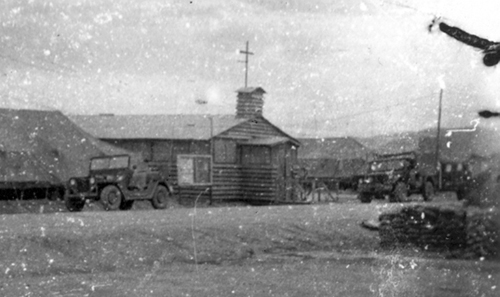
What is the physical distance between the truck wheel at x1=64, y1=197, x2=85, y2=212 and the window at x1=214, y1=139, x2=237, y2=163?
10.6 metres

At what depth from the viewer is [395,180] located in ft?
96.8

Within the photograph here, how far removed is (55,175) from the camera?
26.3 metres

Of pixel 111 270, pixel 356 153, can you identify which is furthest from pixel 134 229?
pixel 356 153

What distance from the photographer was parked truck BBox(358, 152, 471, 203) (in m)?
29.4

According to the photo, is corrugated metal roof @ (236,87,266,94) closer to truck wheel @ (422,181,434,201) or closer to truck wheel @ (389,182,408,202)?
truck wheel @ (389,182,408,202)

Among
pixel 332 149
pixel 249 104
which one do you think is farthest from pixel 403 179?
pixel 332 149

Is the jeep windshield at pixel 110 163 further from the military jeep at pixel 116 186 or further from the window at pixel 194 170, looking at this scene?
the window at pixel 194 170

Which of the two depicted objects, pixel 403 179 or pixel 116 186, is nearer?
pixel 116 186

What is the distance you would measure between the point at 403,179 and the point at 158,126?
13.1 metres

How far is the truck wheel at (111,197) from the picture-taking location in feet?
74.1

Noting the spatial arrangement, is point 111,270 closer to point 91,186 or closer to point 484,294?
point 484,294

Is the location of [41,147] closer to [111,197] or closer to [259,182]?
[111,197]

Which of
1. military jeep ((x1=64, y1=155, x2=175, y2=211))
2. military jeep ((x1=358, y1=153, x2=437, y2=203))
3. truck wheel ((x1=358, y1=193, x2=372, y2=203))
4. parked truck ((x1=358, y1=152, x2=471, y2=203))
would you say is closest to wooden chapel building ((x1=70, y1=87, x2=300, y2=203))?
truck wheel ((x1=358, y1=193, x2=372, y2=203))

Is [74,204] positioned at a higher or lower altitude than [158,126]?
lower
